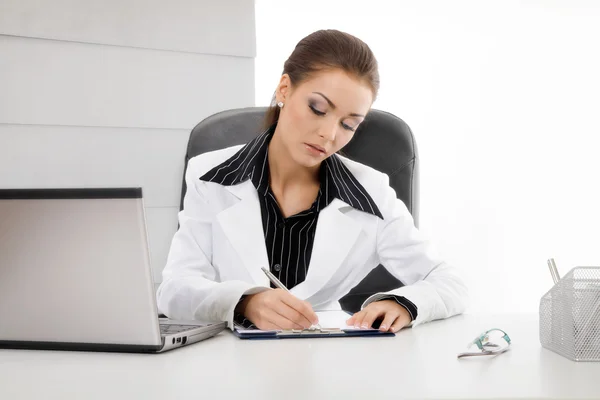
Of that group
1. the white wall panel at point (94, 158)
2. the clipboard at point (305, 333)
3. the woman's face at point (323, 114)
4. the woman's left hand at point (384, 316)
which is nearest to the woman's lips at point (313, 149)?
the woman's face at point (323, 114)

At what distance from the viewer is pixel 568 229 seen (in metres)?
3.18

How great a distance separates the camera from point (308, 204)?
6.48 feet

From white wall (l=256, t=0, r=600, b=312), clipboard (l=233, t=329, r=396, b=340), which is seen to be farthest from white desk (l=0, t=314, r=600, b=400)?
white wall (l=256, t=0, r=600, b=312)

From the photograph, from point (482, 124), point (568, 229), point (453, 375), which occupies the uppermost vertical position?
Result: point (482, 124)

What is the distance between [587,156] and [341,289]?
1.72 meters

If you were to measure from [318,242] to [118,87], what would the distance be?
0.94m

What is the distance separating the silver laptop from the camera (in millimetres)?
920

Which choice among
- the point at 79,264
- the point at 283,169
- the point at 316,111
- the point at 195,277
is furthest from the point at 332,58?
the point at 79,264

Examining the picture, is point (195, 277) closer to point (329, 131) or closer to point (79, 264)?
point (329, 131)

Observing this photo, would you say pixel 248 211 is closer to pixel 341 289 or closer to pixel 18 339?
pixel 341 289

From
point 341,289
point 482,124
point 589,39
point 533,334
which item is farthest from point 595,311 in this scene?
point 589,39

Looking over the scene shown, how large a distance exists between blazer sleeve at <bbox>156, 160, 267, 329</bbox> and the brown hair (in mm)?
402

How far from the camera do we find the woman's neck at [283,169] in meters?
1.98

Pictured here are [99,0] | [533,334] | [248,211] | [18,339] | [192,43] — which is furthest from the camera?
[192,43]
